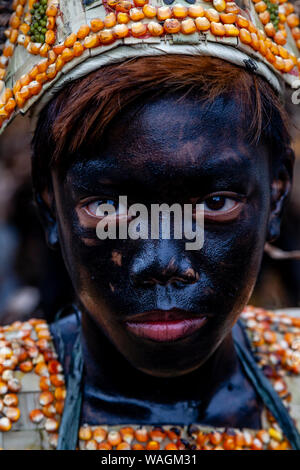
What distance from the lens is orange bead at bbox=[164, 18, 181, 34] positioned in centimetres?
180

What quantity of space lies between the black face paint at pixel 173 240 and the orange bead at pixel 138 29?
179mm

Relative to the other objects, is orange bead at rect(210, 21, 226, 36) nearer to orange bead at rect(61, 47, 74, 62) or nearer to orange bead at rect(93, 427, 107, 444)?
orange bead at rect(61, 47, 74, 62)

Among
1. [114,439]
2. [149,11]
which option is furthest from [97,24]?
[114,439]

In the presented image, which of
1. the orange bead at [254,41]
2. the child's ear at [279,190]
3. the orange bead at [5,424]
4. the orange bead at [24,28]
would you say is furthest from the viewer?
the child's ear at [279,190]

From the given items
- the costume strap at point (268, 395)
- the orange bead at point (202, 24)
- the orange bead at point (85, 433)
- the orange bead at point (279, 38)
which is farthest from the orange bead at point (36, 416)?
the orange bead at point (279, 38)

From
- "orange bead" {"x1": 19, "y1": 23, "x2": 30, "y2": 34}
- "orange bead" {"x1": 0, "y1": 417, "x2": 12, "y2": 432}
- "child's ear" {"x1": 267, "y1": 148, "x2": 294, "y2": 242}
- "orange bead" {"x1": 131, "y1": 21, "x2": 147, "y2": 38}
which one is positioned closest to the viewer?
"orange bead" {"x1": 131, "y1": 21, "x2": 147, "y2": 38}

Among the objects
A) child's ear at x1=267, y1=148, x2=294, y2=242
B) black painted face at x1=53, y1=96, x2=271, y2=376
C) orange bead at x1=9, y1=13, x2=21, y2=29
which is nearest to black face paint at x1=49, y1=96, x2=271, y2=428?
black painted face at x1=53, y1=96, x2=271, y2=376

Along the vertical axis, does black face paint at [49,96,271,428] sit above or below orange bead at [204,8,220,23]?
below

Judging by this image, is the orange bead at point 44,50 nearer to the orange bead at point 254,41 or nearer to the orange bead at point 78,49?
the orange bead at point 78,49

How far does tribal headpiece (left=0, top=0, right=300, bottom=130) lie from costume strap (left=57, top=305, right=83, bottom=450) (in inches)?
31.2

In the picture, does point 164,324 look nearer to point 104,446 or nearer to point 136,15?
point 104,446

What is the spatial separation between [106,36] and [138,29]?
9cm

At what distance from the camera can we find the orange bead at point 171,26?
5.89ft
